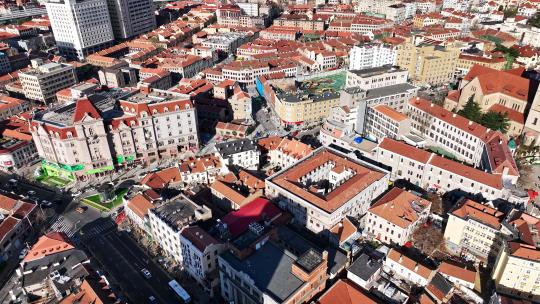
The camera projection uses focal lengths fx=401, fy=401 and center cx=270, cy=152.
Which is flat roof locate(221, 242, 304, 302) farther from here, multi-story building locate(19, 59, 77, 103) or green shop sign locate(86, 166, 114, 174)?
multi-story building locate(19, 59, 77, 103)

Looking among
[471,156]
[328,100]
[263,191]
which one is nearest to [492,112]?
[471,156]

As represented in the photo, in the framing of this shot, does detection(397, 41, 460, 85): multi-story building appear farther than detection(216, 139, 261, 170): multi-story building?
Yes

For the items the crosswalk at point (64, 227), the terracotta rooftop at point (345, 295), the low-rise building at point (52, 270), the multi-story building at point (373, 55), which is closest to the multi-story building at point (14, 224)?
the crosswalk at point (64, 227)

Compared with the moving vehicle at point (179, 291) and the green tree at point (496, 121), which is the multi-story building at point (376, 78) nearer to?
the green tree at point (496, 121)

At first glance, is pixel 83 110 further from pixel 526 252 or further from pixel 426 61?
pixel 426 61

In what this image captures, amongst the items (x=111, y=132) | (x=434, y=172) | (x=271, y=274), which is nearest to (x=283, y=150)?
(x=434, y=172)

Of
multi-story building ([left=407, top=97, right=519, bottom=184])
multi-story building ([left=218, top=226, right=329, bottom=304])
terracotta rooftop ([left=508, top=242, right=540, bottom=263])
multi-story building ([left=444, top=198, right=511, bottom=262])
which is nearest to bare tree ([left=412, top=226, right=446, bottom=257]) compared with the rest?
multi-story building ([left=444, top=198, right=511, bottom=262])

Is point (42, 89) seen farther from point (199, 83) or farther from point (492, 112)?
point (492, 112)
